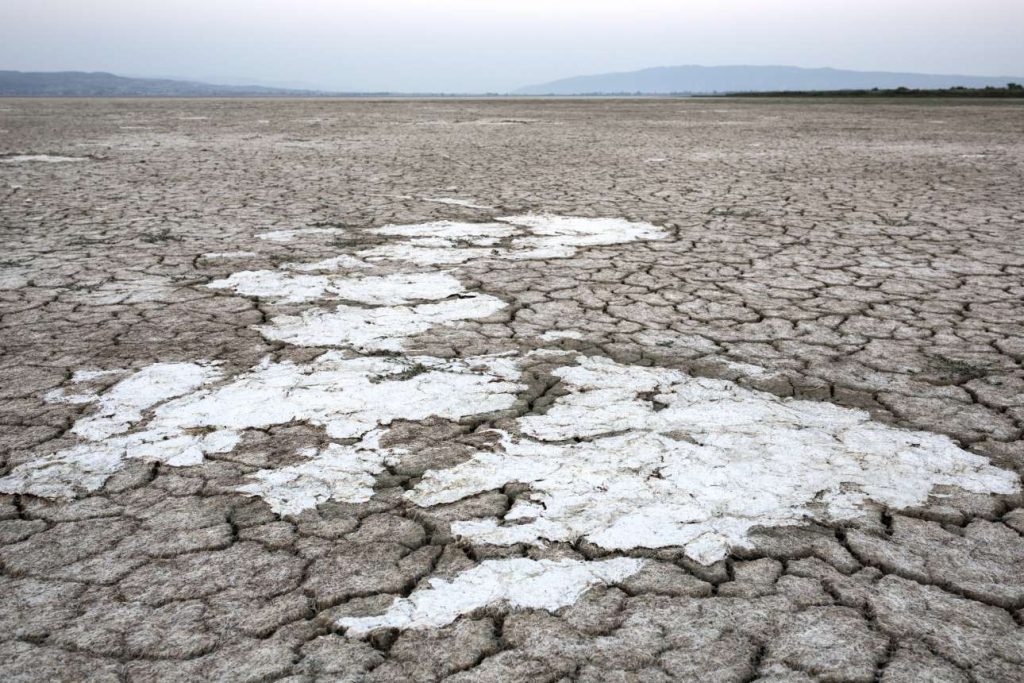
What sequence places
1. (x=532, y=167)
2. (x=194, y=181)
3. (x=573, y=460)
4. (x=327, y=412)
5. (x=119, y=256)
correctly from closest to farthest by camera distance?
(x=573, y=460) < (x=327, y=412) < (x=119, y=256) < (x=194, y=181) < (x=532, y=167)

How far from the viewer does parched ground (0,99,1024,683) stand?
1632mm

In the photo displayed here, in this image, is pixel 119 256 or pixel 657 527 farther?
pixel 119 256

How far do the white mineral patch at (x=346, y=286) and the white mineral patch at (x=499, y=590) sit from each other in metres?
2.28

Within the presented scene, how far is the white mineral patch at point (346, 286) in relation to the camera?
4.04 meters

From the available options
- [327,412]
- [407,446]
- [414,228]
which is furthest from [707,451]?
[414,228]

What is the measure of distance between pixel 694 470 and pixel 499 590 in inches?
31.2

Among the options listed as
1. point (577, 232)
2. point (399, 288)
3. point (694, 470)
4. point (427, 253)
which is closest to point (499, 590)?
point (694, 470)

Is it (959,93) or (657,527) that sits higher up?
(959,93)

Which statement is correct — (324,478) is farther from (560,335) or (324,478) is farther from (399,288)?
(399,288)

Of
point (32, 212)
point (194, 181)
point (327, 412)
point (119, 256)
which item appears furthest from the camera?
point (194, 181)

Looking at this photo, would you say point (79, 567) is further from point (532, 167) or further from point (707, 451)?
point (532, 167)

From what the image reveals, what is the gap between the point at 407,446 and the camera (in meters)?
2.46

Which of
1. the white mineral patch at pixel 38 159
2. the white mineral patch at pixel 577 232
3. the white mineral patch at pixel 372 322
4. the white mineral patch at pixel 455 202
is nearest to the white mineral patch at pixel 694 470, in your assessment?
the white mineral patch at pixel 372 322

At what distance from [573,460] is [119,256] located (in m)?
3.80
